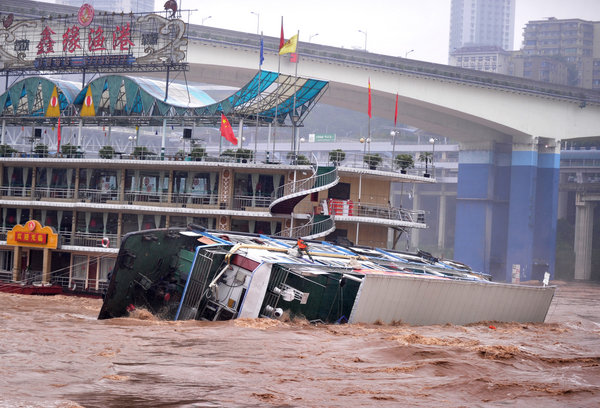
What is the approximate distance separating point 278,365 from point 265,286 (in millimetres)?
7607

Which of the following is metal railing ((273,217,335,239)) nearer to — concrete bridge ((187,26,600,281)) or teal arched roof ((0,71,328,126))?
teal arched roof ((0,71,328,126))

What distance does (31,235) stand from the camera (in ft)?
156

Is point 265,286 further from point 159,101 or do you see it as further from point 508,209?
point 508,209

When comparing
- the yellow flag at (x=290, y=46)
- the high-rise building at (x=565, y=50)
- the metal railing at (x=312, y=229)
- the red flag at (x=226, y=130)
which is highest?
the high-rise building at (x=565, y=50)

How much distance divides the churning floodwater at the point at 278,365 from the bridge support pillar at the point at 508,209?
47.4 m

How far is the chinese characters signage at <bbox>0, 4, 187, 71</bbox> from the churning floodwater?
2366cm

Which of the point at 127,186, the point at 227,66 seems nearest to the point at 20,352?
the point at 127,186

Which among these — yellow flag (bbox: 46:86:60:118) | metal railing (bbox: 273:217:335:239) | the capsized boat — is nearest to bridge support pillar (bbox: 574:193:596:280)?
metal railing (bbox: 273:217:335:239)

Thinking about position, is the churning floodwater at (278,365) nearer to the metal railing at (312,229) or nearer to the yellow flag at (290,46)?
the metal railing at (312,229)

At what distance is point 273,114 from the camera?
51312mm

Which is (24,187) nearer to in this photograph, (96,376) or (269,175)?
(269,175)

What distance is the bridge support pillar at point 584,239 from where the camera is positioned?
90.5 meters

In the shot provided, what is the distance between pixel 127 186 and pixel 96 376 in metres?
29.7

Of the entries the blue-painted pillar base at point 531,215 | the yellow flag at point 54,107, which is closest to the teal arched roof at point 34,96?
the yellow flag at point 54,107
